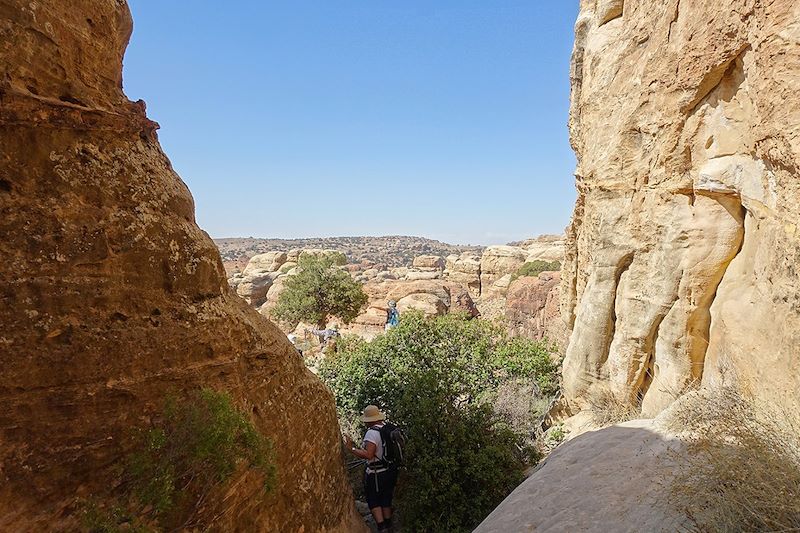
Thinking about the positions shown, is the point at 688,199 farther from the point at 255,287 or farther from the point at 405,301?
the point at 255,287

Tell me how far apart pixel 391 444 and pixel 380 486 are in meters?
0.62

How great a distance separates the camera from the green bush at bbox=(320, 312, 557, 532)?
675 centimetres

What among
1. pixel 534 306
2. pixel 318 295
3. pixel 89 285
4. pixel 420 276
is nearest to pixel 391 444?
pixel 89 285

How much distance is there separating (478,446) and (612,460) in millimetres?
2482

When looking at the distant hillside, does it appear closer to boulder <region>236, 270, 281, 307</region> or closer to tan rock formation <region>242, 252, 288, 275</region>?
tan rock formation <region>242, 252, 288, 275</region>

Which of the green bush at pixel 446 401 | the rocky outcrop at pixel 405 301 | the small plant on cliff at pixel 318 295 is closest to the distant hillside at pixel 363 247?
the rocky outcrop at pixel 405 301

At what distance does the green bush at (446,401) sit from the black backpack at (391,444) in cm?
28

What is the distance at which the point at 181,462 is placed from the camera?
397 centimetres

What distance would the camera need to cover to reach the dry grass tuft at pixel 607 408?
7836 millimetres

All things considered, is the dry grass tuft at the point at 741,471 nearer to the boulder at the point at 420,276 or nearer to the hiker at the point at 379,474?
the hiker at the point at 379,474

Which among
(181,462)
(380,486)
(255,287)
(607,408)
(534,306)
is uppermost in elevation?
(181,462)

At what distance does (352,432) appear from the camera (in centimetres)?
894

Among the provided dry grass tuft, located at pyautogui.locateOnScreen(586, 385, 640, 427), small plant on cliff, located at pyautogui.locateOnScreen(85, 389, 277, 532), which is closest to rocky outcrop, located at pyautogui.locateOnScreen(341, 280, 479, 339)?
dry grass tuft, located at pyautogui.locateOnScreen(586, 385, 640, 427)

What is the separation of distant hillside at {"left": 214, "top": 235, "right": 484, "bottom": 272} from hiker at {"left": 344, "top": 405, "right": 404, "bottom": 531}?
72.4 m
